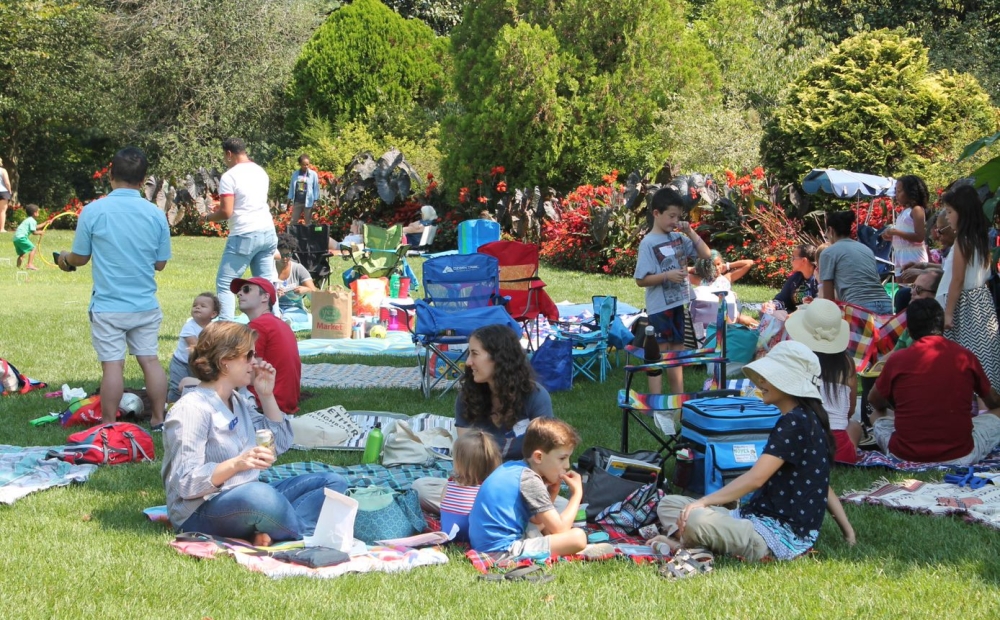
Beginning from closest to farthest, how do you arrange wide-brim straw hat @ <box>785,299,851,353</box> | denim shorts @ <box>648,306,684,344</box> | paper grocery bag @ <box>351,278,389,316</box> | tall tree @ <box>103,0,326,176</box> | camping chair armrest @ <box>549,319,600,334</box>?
wide-brim straw hat @ <box>785,299,851,353</box> → denim shorts @ <box>648,306,684,344</box> → camping chair armrest @ <box>549,319,600,334</box> → paper grocery bag @ <box>351,278,389,316</box> → tall tree @ <box>103,0,326,176</box>

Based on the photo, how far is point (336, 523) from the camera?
4.21 meters

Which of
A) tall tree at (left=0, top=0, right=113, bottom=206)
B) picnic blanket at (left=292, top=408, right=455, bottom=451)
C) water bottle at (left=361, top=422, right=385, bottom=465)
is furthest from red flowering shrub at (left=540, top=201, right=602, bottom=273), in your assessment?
tall tree at (left=0, top=0, right=113, bottom=206)

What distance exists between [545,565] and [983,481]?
8.78 feet

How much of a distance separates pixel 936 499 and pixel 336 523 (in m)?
2.97

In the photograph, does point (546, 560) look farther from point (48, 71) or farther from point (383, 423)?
point (48, 71)

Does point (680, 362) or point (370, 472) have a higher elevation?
point (680, 362)

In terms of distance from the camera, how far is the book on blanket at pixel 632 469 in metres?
5.09

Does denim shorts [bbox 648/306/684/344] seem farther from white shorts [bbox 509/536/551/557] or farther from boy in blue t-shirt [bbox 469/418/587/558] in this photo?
white shorts [bbox 509/536/551/557]

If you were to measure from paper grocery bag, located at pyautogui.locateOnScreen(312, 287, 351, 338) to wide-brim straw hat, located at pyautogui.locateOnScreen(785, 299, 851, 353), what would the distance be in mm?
5985

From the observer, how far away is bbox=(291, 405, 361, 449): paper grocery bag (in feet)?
20.5

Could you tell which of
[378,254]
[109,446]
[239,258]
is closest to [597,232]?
[378,254]

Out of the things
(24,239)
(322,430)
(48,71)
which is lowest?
(322,430)

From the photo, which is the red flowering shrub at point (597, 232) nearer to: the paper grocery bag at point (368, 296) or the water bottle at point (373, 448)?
the paper grocery bag at point (368, 296)

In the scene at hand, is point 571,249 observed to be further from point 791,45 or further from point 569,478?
point 569,478
